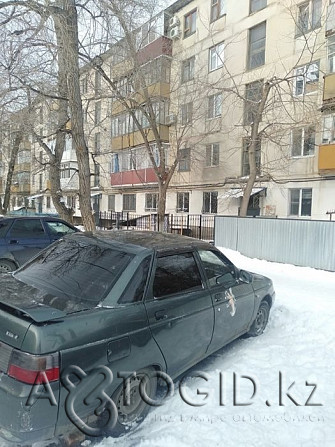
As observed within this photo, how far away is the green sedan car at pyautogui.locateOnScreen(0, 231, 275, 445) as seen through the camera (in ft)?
6.66

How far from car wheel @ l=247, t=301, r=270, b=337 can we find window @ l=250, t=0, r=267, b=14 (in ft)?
60.7

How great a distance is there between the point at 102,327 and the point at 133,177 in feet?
68.6

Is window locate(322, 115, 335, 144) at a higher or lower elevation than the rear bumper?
higher

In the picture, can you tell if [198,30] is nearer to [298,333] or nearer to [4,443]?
[298,333]

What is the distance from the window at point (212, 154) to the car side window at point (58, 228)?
42.3 feet

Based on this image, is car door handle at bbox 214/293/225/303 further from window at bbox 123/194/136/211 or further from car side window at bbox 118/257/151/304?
window at bbox 123/194/136/211

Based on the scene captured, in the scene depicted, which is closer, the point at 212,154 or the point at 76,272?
the point at 76,272

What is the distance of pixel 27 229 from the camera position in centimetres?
752

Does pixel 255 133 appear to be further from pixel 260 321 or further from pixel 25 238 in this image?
pixel 260 321

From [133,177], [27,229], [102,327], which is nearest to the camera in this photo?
[102,327]

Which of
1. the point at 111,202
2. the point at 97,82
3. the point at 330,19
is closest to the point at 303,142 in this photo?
the point at 330,19

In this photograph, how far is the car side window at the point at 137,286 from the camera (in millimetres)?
2545

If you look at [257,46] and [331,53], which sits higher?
[257,46]

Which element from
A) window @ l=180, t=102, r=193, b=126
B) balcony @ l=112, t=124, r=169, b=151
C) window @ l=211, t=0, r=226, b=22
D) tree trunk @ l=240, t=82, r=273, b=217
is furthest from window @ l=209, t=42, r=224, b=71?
tree trunk @ l=240, t=82, r=273, b=217
